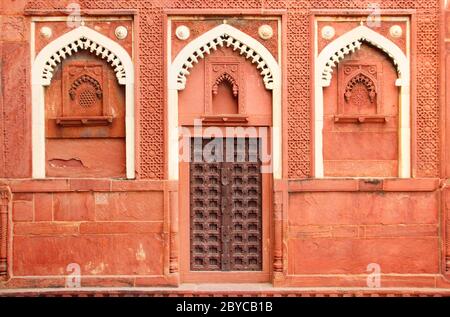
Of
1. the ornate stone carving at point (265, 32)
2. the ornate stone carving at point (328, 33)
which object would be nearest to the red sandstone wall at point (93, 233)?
the ornate stone carving at point (265, 32)

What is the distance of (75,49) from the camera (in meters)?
7.12

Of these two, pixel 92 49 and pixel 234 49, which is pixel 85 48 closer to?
pixel 92 49

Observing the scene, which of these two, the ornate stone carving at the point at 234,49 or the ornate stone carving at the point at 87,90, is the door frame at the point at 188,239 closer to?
the ornate stone carving at the point at 234,49

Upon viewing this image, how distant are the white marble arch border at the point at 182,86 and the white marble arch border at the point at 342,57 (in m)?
0.46

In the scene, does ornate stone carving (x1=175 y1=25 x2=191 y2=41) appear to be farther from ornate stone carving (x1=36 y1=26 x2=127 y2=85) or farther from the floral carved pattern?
ornate stone carving (x1=36 y1=26 x2=127 y2=85)

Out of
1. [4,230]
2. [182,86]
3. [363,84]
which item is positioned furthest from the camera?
[363,84]

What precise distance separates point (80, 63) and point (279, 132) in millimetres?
2604

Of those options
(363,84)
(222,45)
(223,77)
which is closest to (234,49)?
(222,45)

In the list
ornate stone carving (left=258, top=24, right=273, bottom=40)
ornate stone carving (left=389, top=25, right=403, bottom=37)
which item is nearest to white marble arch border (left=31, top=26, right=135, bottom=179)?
ornate stone carving (left=258, top=24, right=273, bottom=40)

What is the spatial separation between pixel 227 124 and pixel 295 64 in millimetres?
1106

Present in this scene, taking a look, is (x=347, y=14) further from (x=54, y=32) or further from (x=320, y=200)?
(x=54, y=32)

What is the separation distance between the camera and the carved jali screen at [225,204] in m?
7.20

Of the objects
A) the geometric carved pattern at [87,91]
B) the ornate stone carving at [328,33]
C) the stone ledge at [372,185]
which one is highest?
the ornate stone carving at [328,33]

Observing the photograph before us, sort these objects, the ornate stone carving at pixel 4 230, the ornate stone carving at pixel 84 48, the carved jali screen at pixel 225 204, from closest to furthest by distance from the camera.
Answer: the ornate stone carving at pixel 4 230 → the ornate stone carving at pixel 84 48 → the carved jali screen at pixel 225 204
